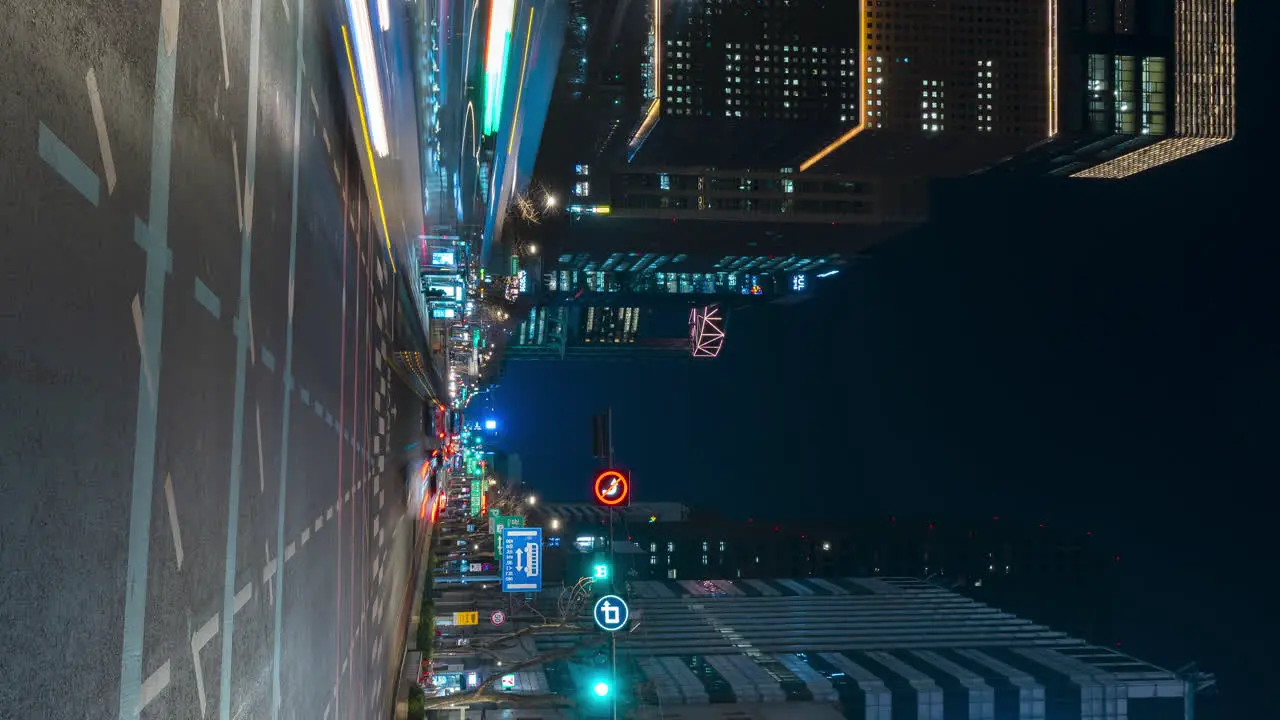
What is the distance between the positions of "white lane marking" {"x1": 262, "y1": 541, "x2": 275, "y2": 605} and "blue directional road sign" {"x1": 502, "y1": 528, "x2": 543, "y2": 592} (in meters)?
11.3

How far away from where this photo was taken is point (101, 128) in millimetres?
1410

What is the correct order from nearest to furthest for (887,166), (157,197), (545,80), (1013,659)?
(157,197) → (545,80) → (1013,659) → (887,166)

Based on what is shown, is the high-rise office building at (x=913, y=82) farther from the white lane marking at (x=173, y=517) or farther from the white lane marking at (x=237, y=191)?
the white lane marking at (x=173, y=517)

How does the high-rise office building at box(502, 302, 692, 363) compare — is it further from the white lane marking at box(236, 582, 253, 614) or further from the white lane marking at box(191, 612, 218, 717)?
the white lane marking at box(191, 612, 218, 717)

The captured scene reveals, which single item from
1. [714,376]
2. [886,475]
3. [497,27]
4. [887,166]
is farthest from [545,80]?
[714,376]

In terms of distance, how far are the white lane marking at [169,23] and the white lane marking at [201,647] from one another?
3.92ft

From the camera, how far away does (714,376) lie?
209ft

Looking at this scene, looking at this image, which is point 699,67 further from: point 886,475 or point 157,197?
point 157,197

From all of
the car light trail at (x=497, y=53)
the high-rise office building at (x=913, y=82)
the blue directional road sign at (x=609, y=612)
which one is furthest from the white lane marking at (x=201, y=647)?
the high-rise office building at (x=913, y=82)

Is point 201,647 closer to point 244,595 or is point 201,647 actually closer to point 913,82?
point 244,595

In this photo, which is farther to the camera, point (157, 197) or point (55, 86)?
point (157, 197)

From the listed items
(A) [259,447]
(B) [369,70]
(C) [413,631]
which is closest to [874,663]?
(C) [413,631]

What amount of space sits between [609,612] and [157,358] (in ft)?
24.1

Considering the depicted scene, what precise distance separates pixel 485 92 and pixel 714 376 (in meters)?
54.9
